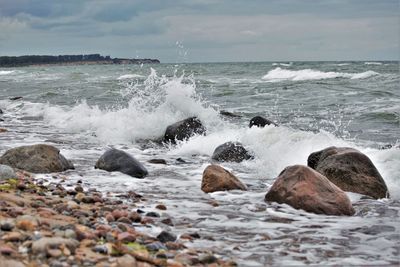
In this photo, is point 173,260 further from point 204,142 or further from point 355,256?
point 204,142

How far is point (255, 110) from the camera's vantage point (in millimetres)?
15789

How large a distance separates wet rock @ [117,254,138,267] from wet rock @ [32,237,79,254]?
1.00 feet

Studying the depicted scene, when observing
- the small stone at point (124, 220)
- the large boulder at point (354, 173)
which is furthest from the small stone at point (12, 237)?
the large boulder at point (354, 173)

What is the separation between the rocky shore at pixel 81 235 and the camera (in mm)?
3077

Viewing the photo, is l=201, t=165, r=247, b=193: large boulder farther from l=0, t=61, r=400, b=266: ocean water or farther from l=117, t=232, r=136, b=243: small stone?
l=117, t=232, r=136, b=243: small stone

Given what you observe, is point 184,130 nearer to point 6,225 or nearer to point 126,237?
point 126,237

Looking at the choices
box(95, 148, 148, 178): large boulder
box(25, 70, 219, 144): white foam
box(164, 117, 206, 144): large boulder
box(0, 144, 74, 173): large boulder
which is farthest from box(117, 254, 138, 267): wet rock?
box(25, 70, 219, 144): white foam

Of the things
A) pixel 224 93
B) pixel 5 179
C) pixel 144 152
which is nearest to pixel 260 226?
pixel 5 179

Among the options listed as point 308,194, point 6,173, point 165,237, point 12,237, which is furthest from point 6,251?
point 308,194

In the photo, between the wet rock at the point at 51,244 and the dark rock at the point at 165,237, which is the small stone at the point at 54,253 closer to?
the wet rock at the point at 51,244

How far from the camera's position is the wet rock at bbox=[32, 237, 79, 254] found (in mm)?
3051

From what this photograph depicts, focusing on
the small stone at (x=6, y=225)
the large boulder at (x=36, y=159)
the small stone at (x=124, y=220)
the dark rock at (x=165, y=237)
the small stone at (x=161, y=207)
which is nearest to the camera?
the small stone at (x=6, y=225)

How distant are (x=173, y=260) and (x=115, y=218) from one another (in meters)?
1.10

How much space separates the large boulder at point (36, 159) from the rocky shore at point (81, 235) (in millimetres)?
1430
